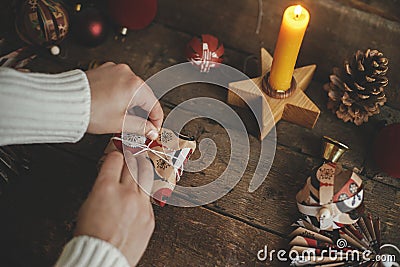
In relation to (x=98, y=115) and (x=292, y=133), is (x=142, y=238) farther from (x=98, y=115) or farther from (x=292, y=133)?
(x=292, y=133)

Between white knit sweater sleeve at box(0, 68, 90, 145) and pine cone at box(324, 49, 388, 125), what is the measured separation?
1.65 feet

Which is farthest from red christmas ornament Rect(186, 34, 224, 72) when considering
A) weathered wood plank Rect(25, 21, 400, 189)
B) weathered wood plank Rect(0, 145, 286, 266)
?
weathered wood plank Rect(0, 145, 286, 266)

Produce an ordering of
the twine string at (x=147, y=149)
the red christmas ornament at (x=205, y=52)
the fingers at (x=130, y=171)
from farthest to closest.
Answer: the red christmas ornament at (x=205, y=52), the twine string at (x=147, y=149), the fingers at (x=130, y=171)

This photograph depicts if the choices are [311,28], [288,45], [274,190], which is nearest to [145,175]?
[274,190]

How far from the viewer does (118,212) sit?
0.77 metres

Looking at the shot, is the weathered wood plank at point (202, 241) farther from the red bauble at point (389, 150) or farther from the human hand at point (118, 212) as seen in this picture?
the red bauble at point (389, 150)

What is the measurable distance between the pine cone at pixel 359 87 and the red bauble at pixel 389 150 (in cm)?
Result: 6

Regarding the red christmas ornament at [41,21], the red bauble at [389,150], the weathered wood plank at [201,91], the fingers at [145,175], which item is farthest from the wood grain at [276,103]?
the red christmas ornament at [41,21]

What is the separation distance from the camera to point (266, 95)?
1019mm

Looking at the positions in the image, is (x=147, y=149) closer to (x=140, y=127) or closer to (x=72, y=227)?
(x=140, y=127)

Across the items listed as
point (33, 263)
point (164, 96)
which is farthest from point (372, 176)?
point (33, 263)

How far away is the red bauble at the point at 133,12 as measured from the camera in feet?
3.52

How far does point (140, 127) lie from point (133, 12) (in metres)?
0.30

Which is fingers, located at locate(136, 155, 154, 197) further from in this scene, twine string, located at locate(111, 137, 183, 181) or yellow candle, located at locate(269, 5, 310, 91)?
yellow candle, located at locate(269, 5, 310, 91)
